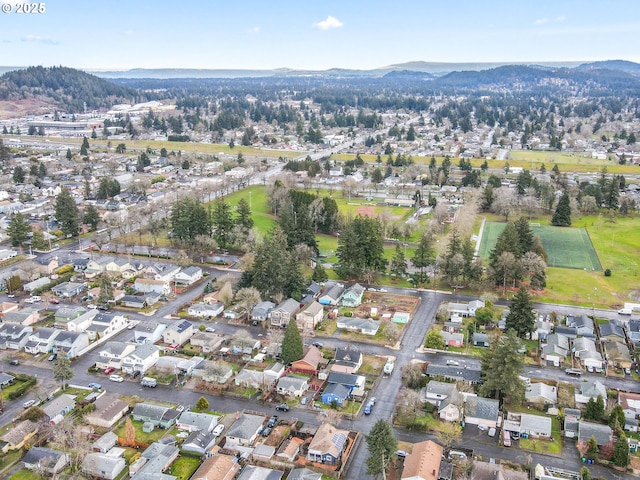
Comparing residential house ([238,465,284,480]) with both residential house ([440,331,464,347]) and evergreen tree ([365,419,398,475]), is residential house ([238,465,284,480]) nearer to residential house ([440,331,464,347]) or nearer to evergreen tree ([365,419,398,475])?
evergreen tree ([365,419,398,475])

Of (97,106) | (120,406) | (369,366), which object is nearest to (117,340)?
(120,406)

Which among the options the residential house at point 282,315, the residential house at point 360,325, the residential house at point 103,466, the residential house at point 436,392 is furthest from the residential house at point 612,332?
the residential house at point 103,466

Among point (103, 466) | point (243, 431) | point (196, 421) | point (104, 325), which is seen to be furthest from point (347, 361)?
point (104, 325)

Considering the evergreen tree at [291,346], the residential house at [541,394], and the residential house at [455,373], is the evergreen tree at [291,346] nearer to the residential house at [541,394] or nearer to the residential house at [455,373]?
the residential house at [455,373]

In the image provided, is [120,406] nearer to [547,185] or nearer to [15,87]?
[547,185]

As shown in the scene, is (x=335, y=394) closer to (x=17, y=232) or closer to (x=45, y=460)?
(x=45, y=460)

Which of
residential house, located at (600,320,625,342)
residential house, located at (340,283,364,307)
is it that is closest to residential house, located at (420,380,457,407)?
residential house, located at (340,283,364,307)
